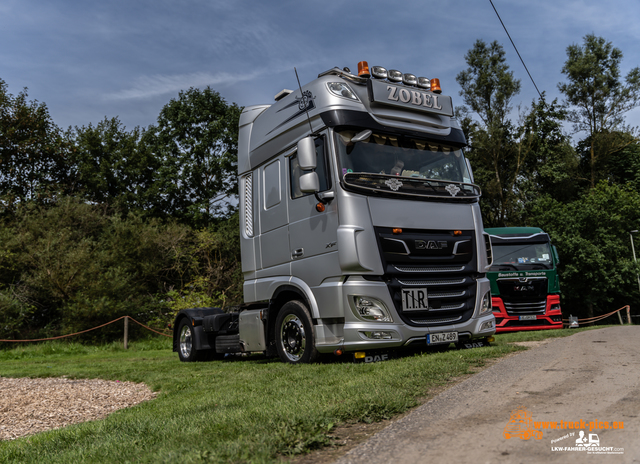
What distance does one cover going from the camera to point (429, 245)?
744cm

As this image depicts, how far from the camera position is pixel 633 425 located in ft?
10.4

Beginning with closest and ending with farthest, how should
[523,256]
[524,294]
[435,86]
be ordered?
[435,86]
[524,294]
[523,256]

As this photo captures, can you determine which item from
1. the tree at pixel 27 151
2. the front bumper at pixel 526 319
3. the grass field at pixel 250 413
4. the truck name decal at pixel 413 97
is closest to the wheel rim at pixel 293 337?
the grass field at pixel 250 413

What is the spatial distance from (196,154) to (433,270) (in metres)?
26.7

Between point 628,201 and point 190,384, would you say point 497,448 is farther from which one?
point 628,201

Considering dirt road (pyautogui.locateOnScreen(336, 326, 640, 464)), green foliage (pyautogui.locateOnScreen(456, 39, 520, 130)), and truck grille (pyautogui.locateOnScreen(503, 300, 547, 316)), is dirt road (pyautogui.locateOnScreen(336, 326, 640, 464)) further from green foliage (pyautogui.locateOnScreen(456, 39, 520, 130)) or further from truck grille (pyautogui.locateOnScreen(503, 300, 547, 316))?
green foliage (pyautogui.locateOnScreen(456, 39, 520, 130))

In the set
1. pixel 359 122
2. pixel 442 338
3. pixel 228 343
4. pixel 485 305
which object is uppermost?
pixel 359 122

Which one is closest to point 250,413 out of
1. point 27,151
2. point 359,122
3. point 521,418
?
point 521,418

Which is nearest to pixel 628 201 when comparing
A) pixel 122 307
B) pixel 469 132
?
pixel 469 132

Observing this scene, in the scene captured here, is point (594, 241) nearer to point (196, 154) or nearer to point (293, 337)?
point (196, 154)

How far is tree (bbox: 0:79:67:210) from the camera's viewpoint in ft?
88.0

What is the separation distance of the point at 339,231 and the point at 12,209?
23562 mm

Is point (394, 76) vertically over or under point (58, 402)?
over

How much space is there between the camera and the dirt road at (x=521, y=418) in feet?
9.20
